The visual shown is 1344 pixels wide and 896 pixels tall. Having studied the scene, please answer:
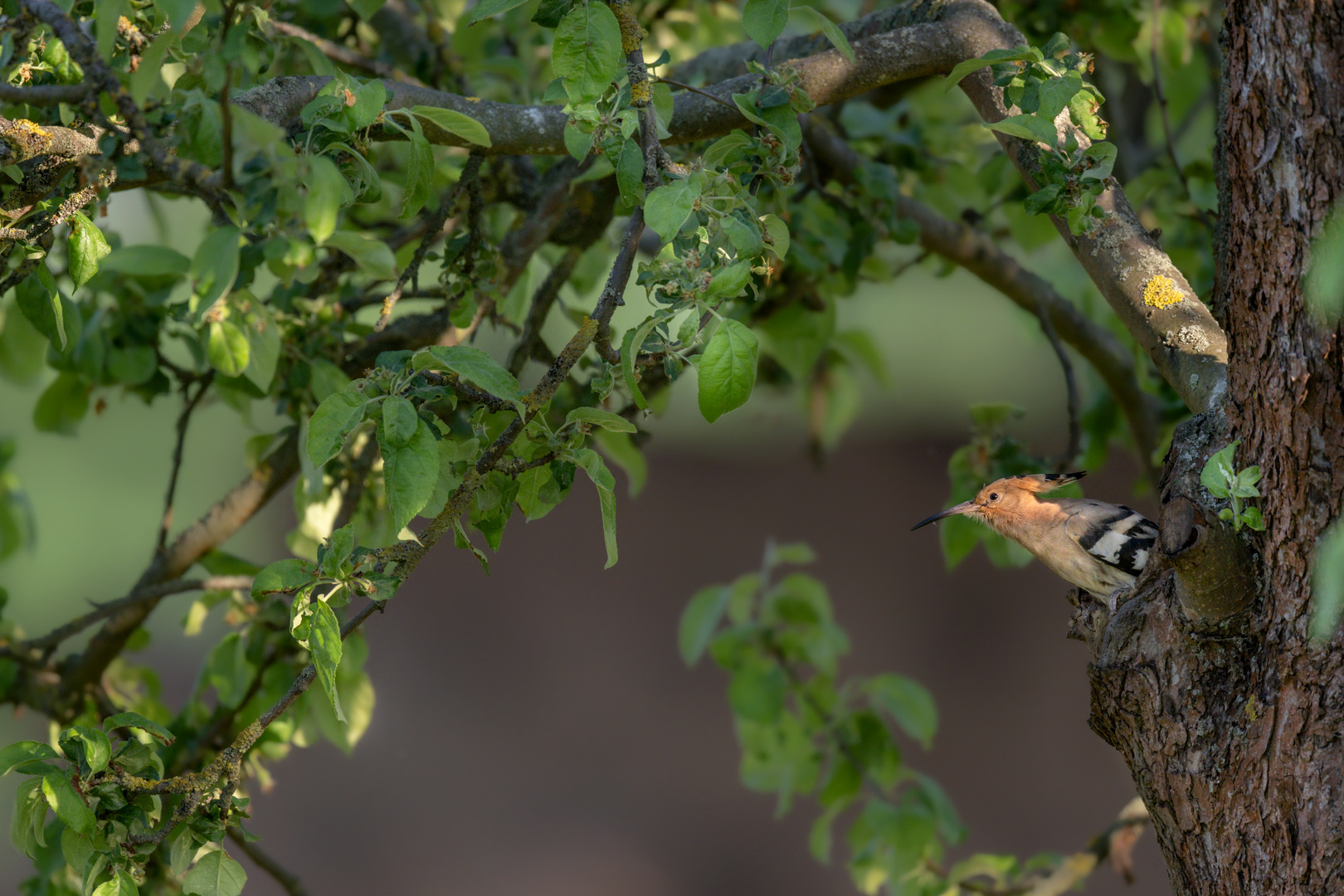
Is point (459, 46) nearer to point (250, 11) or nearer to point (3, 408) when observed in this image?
point (250, 11)

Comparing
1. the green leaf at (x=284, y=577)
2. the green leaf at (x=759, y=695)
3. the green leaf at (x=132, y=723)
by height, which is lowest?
the green leaf at (x=759, y=695)

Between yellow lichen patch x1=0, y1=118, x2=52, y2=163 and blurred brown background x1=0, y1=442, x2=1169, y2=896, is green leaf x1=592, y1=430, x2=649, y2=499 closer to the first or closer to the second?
yellow lichen patch x1=0, y1=118, x2=52, y2=163

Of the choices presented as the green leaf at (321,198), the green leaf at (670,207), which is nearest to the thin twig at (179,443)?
the green leaf at (321,198)

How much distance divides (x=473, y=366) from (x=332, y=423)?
0.69ft

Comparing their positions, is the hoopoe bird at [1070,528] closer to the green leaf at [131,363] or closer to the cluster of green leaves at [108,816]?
the cluster of green leaves at [108,816]

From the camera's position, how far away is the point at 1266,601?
1.48 meters

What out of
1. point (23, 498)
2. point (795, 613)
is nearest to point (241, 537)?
point (23, 498)

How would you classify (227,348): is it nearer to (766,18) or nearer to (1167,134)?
(766,18)

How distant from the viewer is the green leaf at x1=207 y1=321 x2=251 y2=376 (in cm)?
197

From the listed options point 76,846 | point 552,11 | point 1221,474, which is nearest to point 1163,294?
point 1221,474

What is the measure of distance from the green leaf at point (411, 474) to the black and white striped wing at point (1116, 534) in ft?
4.90

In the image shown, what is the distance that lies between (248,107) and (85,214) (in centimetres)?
31

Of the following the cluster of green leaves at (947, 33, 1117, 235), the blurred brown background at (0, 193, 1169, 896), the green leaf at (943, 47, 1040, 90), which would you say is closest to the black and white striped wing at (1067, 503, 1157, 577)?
the cluster of green leaves at (947, 33, 1117, 235)

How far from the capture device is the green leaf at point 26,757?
5.47 ft
